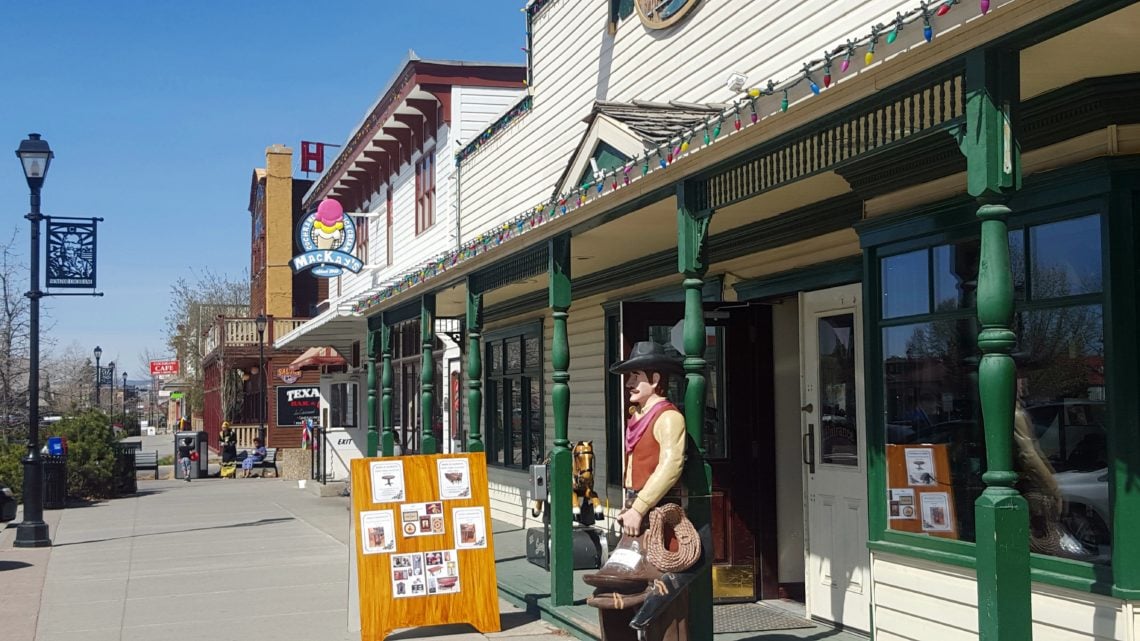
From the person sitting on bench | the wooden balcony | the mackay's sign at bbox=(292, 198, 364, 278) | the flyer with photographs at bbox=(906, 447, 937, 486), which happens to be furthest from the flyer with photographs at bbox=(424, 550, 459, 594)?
the wooden balcony

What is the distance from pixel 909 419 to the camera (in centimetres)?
660

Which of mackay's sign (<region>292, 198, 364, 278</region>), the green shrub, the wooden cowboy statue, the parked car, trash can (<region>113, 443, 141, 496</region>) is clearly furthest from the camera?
trash can (<region>113, 443, 141, 496</region>)

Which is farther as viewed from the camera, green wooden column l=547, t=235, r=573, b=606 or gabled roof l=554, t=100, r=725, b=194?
gabled roof l=554, t=100, r=725, b=194

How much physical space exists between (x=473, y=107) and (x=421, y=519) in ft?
35.5

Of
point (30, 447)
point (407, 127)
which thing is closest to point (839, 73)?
point (30, 447)

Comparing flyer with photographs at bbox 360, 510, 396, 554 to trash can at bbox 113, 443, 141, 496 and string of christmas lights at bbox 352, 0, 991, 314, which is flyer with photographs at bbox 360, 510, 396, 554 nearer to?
string of christmas lights at bbox 352, 0, 991, 314

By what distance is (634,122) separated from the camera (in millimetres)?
10266

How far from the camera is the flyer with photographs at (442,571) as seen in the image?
875cm

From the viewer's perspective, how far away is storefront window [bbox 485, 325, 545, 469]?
1493 centimetres

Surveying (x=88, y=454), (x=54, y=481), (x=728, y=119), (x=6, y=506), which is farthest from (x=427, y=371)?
(x=88, y=454)

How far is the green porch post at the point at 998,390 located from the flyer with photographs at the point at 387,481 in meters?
5.17

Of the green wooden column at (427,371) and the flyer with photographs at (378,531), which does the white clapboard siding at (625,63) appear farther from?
the flyer with photographs at (378,531)

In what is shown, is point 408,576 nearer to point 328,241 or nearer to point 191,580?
point 191,580

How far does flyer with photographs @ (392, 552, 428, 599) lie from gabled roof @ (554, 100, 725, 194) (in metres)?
3.57
